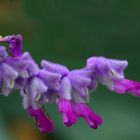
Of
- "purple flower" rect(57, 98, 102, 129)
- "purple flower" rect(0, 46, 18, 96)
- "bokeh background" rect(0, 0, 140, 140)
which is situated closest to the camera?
"purple flower" rect(0, 46, 18, 96)

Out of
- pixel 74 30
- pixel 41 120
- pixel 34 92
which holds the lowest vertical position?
pixel 74 30

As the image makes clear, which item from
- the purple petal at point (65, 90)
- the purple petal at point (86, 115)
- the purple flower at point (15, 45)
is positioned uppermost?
the purple flower at point (15, 45)

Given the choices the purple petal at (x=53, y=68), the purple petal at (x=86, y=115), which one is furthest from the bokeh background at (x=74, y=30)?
the purple petal at (x=53, y=68)

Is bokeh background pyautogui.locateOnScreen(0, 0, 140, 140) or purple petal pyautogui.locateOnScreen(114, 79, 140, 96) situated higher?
purple petal pyautogui.locateOnScreen(114, 79, 140, 96)

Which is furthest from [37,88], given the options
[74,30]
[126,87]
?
[74,30]

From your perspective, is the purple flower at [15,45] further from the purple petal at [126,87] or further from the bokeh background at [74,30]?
the bokeh background at [74,30]

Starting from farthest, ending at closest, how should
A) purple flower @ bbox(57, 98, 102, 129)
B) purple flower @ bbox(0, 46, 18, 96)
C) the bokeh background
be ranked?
the bokeh background, purple flower @ bbox(57, 98, 102, 129), purple flower @ bbox(0, 46, 18, 96)

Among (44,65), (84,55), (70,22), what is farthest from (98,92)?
(44,65)

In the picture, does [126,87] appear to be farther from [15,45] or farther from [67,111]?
[15,45]

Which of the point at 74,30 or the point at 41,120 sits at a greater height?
the point at 41,120

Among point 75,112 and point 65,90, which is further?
A: point 75,112

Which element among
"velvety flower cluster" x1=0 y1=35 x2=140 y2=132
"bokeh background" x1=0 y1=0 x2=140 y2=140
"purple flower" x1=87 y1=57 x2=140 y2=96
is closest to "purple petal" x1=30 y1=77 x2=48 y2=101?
"velvety flower cluster" x1=0 y1=35 x2=140 y2=132

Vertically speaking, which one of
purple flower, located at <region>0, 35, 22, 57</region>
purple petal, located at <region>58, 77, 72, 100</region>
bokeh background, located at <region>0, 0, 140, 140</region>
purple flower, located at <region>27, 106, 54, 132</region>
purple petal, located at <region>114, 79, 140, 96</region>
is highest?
purple flower, located at <region>0, 35, 22, 57</region>

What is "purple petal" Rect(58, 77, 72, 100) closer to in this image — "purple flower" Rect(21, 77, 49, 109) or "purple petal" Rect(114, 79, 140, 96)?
"purple flower" Rect(21, 77, 49, 109)
